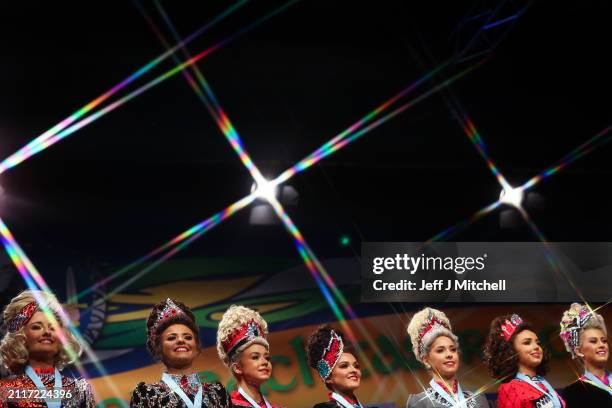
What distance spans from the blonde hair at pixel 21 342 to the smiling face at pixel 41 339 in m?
0.03

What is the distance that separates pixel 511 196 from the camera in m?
6.80

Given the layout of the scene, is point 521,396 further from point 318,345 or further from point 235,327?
point 235,327

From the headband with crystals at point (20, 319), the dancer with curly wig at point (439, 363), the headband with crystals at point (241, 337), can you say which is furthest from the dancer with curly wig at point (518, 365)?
the headband with crystals at point (20, 319)

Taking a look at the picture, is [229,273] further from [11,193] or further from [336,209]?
[11,193]

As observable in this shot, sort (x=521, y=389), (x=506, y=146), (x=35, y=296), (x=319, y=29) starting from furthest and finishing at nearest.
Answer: (x=506, y=146) < (x=319, y=29) < (x=521, y=389) < (x=35, y=296)

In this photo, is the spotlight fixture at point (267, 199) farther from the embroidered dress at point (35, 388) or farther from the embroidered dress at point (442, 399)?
the embroidered dress at point (35, 388)

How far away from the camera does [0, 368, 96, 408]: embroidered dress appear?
4.44 metres

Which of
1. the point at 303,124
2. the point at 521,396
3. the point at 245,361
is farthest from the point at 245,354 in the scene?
the point at 303,124

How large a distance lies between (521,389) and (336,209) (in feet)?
6.97

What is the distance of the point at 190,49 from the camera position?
5.88 meters

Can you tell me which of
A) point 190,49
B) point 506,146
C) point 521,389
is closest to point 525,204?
point 506,146

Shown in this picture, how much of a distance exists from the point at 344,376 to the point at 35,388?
62.4 inches

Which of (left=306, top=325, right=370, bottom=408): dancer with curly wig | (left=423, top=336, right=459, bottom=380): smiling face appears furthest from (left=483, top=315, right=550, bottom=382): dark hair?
(left=306, top=325, right=370, bottom=408): dancer with curly wig

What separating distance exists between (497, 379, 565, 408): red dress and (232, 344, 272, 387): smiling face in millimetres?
1494
